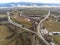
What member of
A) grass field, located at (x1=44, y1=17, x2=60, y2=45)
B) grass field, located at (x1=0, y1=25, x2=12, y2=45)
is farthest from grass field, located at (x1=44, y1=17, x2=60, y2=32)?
grass field, located at (x1=0, y1=25, x2=12, y2=45)

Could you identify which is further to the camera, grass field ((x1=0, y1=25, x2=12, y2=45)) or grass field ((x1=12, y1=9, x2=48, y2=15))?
grass field ((x1=12, y1=9, x2=48, y2=15))

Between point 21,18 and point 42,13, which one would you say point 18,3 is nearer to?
point 21,18

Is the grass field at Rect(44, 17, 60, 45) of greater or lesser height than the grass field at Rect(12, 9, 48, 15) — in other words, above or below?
below

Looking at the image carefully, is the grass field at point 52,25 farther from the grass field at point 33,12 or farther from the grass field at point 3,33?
the grass field at point 3,33

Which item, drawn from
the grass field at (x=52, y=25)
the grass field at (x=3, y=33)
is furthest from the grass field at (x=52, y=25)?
the grass field at (x=3, y=33)

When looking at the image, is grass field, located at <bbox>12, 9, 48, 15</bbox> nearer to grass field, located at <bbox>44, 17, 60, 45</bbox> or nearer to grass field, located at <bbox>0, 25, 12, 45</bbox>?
grass field, located at <bbox>44, 17, 60, 45</bbox>

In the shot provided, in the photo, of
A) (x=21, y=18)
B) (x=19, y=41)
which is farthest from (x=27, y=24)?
(x=19, y=41)

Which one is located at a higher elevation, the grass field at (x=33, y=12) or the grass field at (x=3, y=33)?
the grass field at (x=33, y=12)

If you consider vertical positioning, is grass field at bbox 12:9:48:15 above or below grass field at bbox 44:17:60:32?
above

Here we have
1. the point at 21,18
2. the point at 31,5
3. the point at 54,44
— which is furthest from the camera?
the point at 31,5

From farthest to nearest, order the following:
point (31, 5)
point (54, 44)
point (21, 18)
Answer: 1. point (31, 5)
2. point (21, 18)
3. point (54, 44)

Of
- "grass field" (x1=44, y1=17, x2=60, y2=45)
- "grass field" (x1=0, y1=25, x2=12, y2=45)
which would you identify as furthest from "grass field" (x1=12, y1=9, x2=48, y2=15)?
"grass field" (x1=0, y1=25, x2=12, y2=45)
